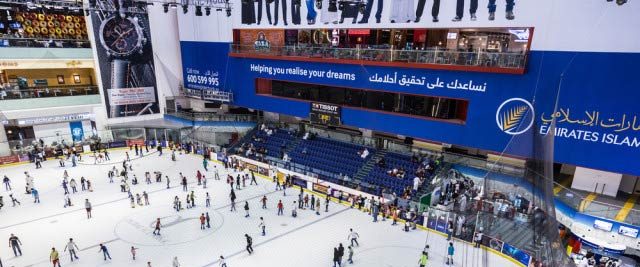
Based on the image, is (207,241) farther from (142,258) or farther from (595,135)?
(595,135)

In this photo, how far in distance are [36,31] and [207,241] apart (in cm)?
2829

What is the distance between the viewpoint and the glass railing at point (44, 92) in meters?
30.0

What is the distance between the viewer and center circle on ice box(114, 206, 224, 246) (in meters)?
19.0

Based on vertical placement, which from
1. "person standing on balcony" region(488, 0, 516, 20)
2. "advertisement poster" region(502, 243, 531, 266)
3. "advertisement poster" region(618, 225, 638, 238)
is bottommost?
"advertisement poster" region(502, 243, 531, 266)

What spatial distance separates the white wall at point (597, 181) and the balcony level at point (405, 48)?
6.37 m

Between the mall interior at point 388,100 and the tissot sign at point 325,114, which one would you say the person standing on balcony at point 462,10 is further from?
the tissot sign at point 325,114

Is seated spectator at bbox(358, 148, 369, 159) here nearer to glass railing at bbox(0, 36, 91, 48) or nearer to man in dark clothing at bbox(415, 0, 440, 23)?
man in dark clothing at bbox(415, 0, 440, 23)

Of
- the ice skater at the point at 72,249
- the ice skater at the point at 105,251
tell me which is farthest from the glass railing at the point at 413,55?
the ice skater at the point at 72,249

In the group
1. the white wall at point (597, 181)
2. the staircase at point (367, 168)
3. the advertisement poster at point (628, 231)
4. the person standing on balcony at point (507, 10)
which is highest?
the person standing on balcony at point (507, 10)

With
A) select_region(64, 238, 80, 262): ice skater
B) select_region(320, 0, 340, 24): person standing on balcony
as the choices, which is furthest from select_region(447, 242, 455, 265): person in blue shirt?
select_region(64, 238, 80, 262): ice skater

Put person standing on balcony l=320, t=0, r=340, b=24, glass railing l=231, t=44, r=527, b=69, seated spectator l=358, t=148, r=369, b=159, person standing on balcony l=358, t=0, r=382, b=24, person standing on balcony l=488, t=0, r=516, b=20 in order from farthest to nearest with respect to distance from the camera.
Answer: seated spectator l=358, t=148, r=369, b=159 → person standing on balcony l=320, t=0, r=340, b=24 → person standing on balcony l=358, t=0, r=382, b=24 → glass railing l=231, t=44, r=527, b=69 → person standing on balcony l=488, t=0, r=516, b=20

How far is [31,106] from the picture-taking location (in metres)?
31.2

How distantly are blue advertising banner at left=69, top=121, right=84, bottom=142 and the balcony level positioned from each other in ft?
54.2

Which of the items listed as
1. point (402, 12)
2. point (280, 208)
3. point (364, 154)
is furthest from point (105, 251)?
point (402, 12)
